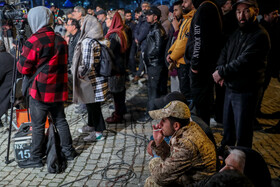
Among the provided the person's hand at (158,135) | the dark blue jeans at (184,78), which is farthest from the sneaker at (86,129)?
the person's hand at (158,135)

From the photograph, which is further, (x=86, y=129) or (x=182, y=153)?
(x=86, y=129)

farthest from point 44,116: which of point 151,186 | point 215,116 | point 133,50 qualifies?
point 133,50

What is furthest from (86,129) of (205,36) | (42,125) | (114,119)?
(205,36)

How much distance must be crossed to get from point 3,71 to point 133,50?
19.7 ft

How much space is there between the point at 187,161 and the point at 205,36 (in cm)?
232

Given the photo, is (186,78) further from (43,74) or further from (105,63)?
(43,74)

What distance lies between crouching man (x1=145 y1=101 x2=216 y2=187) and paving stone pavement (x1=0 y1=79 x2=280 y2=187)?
1.38 m

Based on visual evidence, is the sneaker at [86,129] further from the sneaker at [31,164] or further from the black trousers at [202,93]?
the black trousers at [202,93]

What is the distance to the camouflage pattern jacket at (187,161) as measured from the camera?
232 centimetres

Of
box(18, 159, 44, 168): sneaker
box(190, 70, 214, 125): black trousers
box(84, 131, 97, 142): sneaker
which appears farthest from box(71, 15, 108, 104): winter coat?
box(190, 70, 214, 125): black trousers

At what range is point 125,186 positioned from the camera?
3.66 metres

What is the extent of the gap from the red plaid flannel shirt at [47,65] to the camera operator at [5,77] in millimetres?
1431

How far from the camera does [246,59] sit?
11.8ft

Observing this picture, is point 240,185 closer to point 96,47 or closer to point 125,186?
point 125,186
